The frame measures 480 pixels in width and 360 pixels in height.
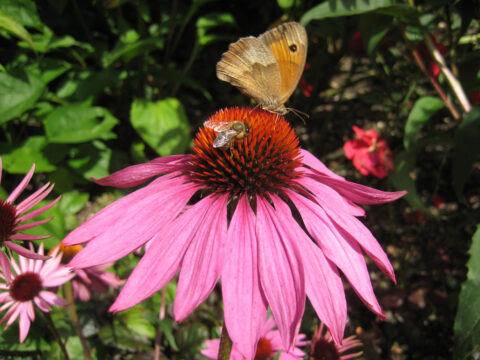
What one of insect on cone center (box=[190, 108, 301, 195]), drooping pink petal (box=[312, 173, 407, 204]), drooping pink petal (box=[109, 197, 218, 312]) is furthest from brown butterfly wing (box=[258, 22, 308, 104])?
drooping pink petal (box=[109, 197, 218, 312])

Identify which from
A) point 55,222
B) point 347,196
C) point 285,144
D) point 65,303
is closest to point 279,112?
point 285,144

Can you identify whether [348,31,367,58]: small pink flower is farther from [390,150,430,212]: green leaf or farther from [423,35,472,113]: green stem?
[390,150,430,212]: green leaf

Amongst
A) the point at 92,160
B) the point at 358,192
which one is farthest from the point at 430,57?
the point at 92,160

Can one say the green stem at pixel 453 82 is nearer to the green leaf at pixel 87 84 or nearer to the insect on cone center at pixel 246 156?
the insect on cone center at pixel 246 156

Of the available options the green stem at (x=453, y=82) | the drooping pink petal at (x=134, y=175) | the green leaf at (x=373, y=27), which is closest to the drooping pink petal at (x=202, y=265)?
the drooping pink petal at (x=134, y=175)

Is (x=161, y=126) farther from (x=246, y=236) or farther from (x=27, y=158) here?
(x=246, y=236)
